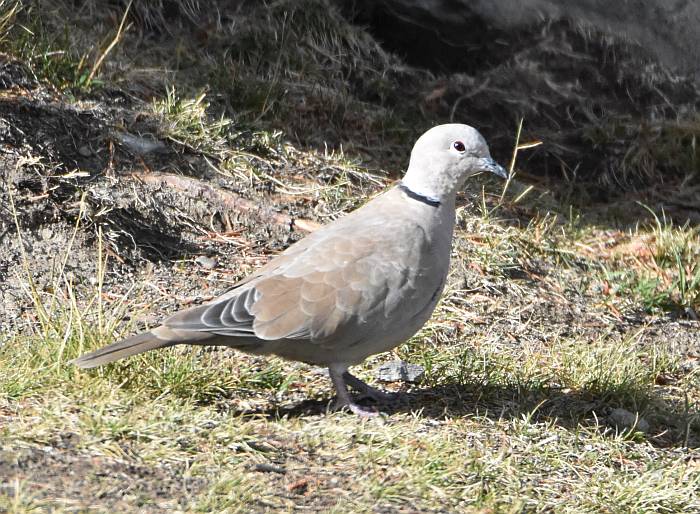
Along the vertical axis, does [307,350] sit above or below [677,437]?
above

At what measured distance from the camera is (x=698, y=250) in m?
6.32

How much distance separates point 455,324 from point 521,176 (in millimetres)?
2148

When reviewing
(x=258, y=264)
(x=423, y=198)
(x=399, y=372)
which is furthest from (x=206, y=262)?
(x=423, y=198)

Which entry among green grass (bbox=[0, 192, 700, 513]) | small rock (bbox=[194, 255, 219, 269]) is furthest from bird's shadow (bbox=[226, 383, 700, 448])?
small rock (bbox=[194, 255, 219, 269])

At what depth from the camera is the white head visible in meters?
4.66

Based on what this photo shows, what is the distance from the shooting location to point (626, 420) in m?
4.57

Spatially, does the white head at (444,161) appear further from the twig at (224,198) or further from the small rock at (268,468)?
the small rock at (268,468)

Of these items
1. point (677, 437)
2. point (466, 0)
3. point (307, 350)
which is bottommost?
point (677, 437)

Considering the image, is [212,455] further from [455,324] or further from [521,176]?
[521,176]

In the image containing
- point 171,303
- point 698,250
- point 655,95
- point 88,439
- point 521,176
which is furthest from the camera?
point 655,95

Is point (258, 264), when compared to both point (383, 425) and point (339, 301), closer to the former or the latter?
point (339, 301)

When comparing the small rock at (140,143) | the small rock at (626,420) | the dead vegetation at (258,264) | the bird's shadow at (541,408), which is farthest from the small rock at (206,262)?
the small rock at (626,420)

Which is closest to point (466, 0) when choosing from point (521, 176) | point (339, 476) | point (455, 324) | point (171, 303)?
point (521, 176)

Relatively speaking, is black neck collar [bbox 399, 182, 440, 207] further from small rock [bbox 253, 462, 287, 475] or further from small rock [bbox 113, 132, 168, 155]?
small rock [bbox 113, 132, 168, 155]
